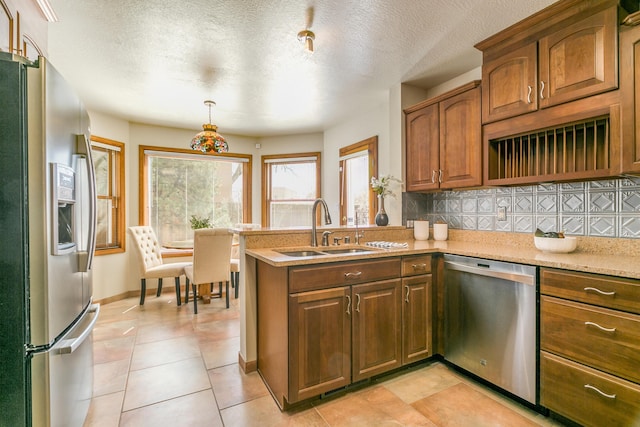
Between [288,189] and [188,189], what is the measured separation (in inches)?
67.2

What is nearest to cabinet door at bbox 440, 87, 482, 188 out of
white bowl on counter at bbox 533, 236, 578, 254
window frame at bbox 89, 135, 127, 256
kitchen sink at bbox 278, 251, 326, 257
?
white bowl on counter at bbox 533, 236, 578, 254

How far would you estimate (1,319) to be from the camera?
1.14 metres

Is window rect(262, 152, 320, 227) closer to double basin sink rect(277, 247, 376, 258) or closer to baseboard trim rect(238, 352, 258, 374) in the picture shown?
double basin sink rect(277, 247, 376, 258)

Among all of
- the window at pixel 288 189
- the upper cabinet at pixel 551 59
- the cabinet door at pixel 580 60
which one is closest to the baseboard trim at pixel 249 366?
the upper cabinet at pixel 551 59

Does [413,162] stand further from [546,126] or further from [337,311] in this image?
[337,311]

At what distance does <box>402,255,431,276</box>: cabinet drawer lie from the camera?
229cm

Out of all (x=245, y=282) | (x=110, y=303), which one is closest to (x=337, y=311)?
(x=245, y=282)

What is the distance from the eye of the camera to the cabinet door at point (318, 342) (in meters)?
1.83

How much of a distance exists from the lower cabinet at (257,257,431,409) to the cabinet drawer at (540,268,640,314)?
0.81 m

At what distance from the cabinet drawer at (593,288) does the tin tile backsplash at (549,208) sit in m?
0.70

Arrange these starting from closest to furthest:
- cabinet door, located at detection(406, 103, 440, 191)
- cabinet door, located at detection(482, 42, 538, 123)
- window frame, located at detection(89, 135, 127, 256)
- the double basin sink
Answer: cabinet door, located at detection(482, 42, 538, 123) < the double basin sink < cabinet door, located at detection(406, 103, 440, 191) < window frame, located at detection(89, 135, 127, 256)

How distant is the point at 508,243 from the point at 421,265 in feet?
2.89

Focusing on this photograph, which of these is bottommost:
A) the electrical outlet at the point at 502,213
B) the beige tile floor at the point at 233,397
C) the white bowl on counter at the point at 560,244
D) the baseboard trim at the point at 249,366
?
the beige tile floor at the point at 233,397

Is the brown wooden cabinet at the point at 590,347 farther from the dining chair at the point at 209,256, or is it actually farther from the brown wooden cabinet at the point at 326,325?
the dining chair at the point at 209,256
